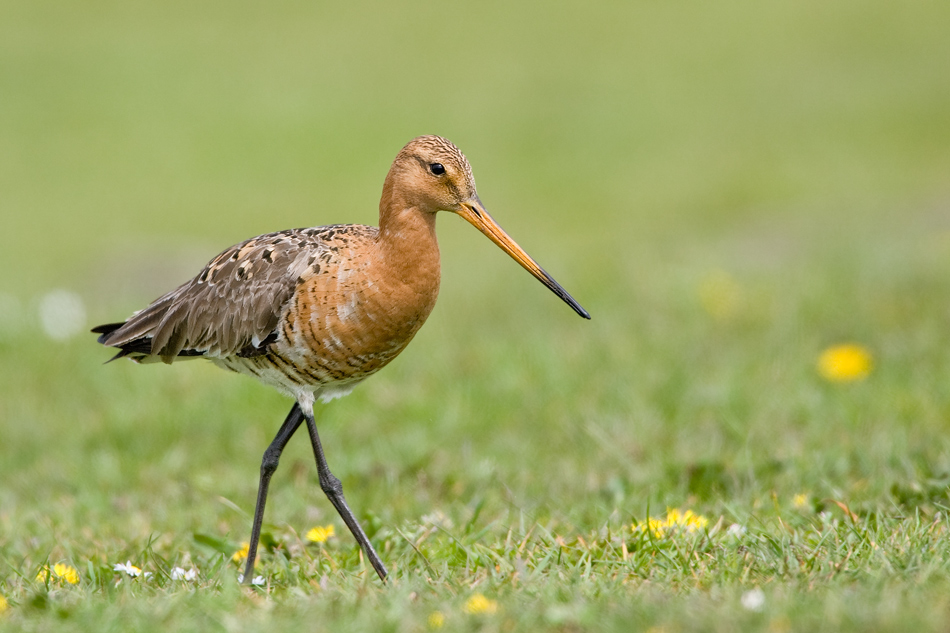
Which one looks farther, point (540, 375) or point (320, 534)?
point (540, 375)

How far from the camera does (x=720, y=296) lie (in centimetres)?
795

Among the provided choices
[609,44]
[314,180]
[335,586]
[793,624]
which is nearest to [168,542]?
[335,586]

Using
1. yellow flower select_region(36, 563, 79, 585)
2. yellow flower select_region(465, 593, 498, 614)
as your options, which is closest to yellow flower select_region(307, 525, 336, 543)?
yellow flower select_region(36, 563, 79, 585)

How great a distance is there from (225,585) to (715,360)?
13.3 ft

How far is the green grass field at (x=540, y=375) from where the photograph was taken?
146 inches

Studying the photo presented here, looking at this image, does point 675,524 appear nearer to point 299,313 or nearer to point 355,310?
point 355,310

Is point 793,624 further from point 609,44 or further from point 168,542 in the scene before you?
point 609,44

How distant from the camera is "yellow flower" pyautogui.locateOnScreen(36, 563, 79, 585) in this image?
Result: 419cm

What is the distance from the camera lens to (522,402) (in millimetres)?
6688

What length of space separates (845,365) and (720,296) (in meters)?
1.62

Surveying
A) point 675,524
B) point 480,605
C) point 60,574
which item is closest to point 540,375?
point 675,524

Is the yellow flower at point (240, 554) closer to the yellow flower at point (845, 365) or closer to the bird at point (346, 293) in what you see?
the bird at point (346, 293)

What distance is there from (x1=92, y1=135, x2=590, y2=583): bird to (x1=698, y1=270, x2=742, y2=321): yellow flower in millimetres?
3378

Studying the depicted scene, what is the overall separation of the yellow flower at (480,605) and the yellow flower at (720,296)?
15.4ft
